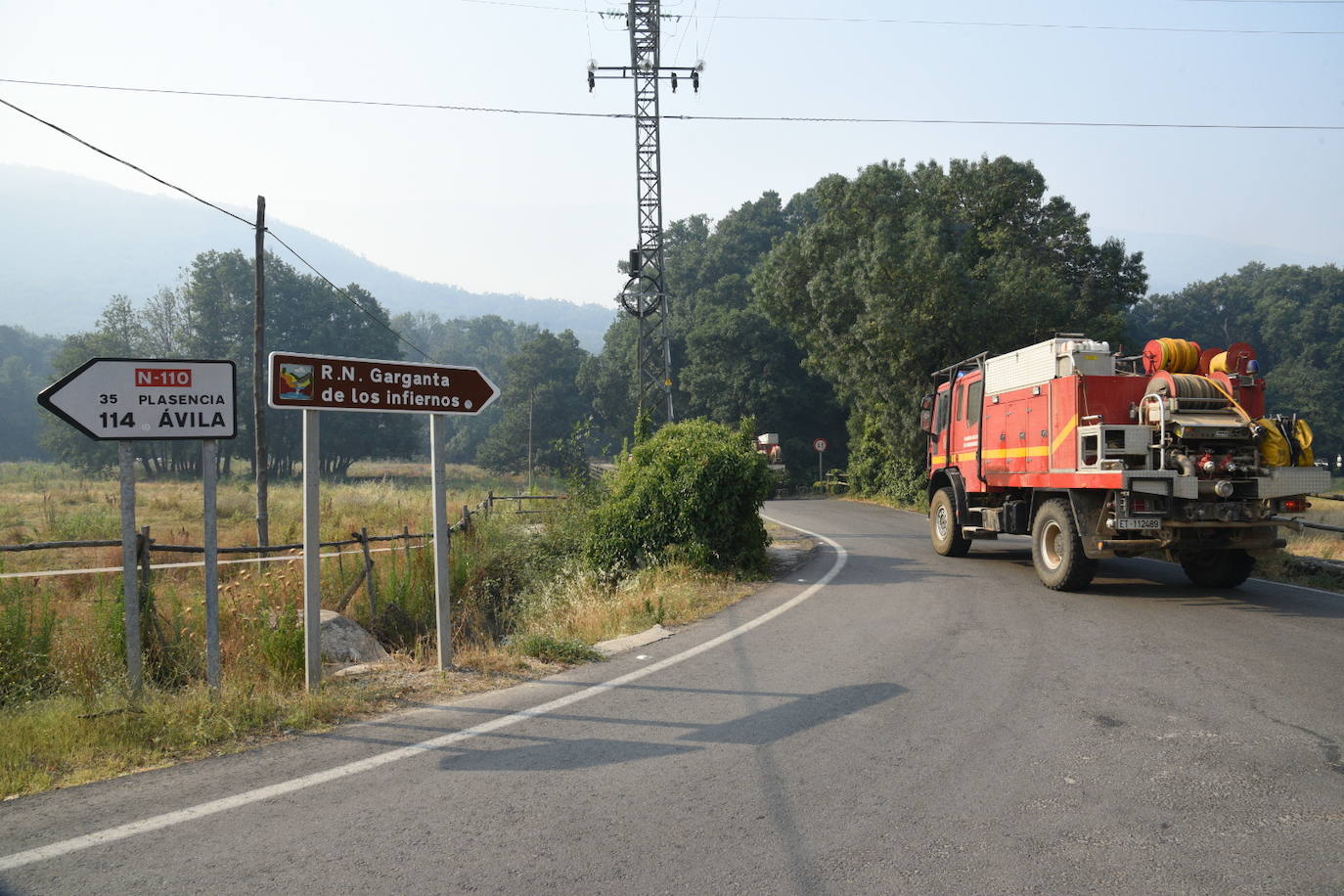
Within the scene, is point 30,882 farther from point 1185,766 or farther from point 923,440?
point 923,440

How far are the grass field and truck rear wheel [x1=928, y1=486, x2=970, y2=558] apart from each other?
4.24 metres

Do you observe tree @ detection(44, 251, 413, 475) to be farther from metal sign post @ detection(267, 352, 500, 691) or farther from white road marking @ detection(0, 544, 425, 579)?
metal sign post @ detection(267, 352, 500, 691)

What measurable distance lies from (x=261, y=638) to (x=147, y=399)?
248 centimetres

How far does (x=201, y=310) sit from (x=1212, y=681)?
226ft

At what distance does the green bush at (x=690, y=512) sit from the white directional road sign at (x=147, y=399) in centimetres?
717

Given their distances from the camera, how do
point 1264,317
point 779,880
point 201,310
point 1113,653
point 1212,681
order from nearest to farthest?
point 779,880, point 1212,681, point 1113,653, point 201,310, point 1264,317

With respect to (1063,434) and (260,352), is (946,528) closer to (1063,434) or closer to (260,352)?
(1063,434)

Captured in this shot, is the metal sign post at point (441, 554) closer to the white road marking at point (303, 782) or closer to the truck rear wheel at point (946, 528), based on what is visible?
the white road marking at point (303, 782)

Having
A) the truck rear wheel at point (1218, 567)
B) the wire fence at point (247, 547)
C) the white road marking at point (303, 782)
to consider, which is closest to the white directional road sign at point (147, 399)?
the wire fence at point (247, 547)

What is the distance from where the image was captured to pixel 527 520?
61.0 ft

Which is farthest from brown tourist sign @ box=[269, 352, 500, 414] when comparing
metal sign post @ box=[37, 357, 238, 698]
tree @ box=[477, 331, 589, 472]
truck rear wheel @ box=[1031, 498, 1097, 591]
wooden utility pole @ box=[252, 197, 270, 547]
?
tree @ box=[477, 331, 589, 472]

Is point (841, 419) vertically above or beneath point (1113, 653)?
above

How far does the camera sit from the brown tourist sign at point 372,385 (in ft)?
19.6

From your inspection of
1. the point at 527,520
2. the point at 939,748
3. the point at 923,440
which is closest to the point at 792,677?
the point at 939,748
